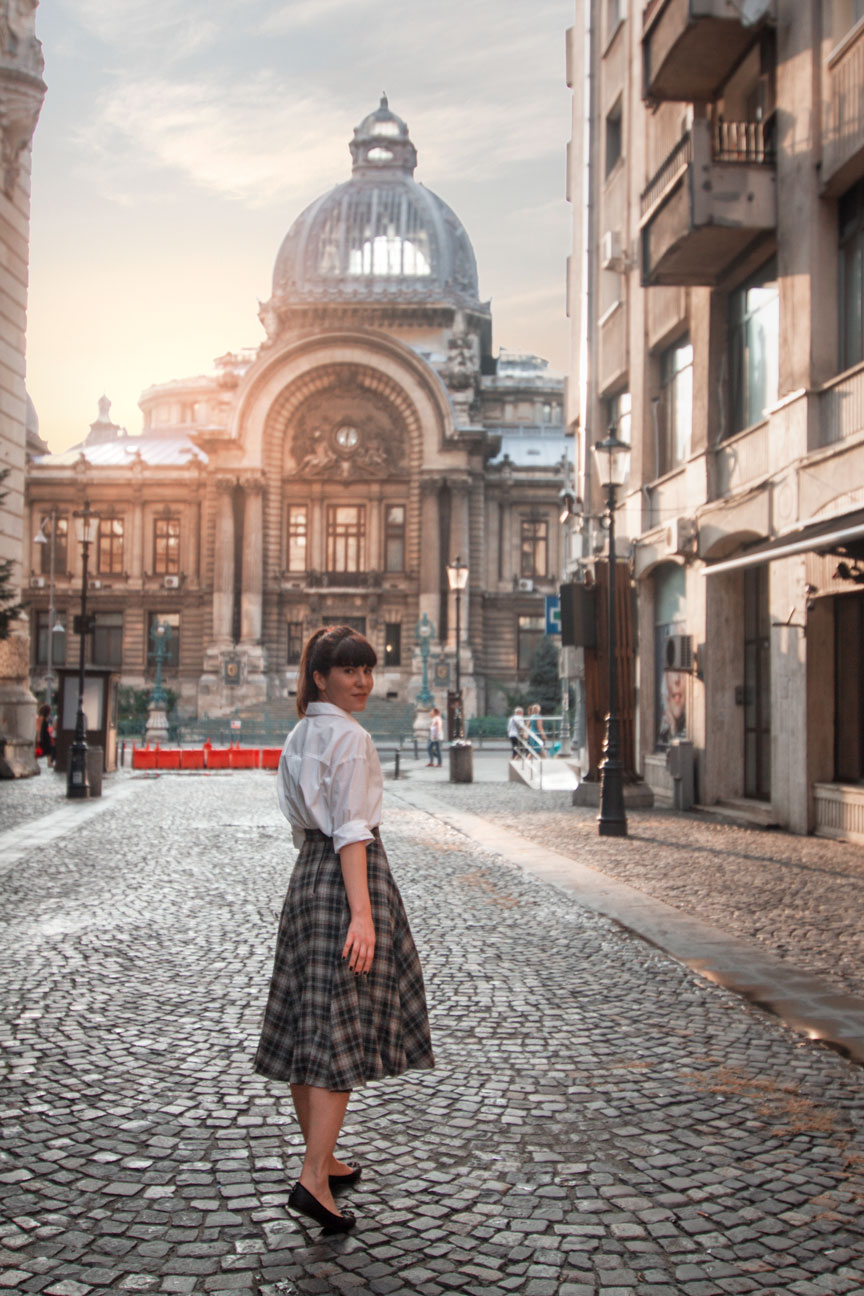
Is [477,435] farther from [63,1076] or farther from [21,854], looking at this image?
[63,1076]

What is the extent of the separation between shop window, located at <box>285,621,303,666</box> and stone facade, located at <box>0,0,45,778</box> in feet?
108

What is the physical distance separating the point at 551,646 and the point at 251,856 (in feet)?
151

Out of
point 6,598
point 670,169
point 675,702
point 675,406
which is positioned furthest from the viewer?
point 6,598

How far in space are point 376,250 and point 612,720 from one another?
59.0 m

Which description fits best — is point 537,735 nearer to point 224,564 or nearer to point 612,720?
point 612,720

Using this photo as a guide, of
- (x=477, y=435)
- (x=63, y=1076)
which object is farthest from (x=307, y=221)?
(x=63, y=1076)

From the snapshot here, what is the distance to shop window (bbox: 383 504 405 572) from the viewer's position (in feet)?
199

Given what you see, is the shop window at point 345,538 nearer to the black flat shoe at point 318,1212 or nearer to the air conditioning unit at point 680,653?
the air conditioning unit at point 680,653

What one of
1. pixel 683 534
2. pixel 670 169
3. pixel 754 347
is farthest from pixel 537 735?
pixel 670 169

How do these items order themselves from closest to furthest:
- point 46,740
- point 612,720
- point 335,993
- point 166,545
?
point 335,993 → point 612,720 → point 46,740 → point 166,545

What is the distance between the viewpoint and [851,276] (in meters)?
13.9

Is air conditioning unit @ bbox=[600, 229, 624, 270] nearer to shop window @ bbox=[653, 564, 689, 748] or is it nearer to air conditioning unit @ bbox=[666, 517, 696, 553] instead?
shop window @ bbox=[653, 564, 689, 748]

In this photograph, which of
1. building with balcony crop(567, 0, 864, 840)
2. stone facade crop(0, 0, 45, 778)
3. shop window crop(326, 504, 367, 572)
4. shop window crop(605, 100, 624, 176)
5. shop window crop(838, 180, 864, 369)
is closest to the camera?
shop window crop(838, 180, 864, 369)

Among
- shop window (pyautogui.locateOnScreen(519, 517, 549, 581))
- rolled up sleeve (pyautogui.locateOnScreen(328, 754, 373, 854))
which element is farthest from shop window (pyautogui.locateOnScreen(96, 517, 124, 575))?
rolled up sleeve (pyautogui.locateOnScreen(328, 754, 373, 854))
